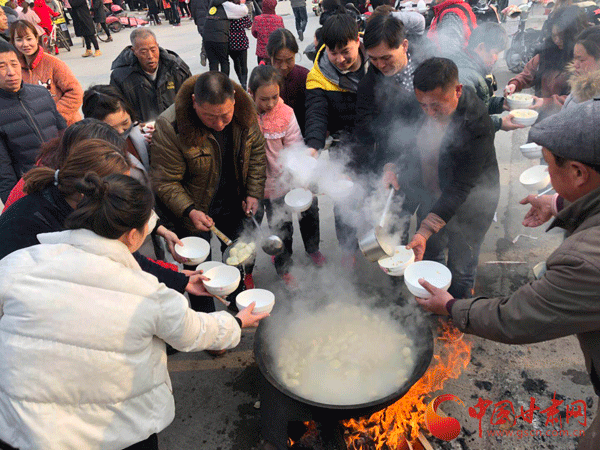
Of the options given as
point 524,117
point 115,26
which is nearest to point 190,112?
point 524,117

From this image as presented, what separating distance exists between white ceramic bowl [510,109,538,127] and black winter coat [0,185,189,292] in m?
3.58

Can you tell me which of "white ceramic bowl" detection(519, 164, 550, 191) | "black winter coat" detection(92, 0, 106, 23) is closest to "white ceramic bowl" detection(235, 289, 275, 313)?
"white ceramic bowl" detection(519, 164, 550, 191)

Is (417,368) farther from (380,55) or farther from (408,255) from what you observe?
(380,55)

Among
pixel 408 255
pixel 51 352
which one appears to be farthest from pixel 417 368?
pixel 51 352

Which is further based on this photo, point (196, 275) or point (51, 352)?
point (196, 275)

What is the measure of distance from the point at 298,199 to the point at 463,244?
1.38 m

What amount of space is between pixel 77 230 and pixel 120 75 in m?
2.94

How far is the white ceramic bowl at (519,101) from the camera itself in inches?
161

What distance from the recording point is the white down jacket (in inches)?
60.0

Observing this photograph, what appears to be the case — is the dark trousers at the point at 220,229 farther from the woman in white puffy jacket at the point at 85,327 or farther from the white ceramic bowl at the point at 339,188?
the woman in white puffy jacket at the point at 85,327

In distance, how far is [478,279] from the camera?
13.0 ft

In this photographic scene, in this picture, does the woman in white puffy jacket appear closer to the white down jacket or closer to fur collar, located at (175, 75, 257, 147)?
the white down jacket

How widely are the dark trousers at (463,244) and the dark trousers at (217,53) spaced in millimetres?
5433

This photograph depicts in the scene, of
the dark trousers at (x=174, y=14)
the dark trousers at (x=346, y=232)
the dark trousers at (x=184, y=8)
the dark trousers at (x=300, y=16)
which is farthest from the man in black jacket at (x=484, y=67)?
the dark trousers at (x=184, y=8)
